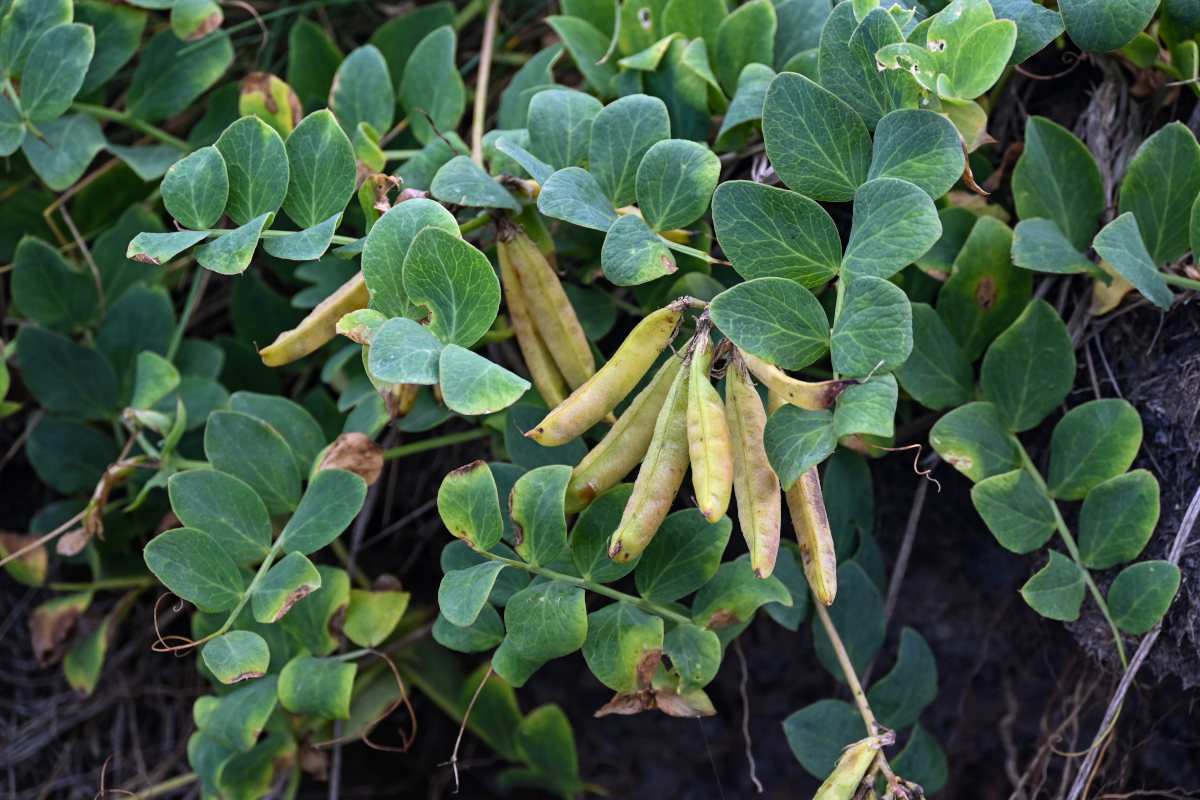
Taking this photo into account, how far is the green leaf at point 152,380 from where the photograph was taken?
1.29 metres

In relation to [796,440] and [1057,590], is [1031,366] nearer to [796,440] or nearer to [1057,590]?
[1057,590]

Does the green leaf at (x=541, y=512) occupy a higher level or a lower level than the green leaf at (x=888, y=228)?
lower

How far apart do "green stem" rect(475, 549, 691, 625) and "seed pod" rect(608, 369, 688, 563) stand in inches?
5.0

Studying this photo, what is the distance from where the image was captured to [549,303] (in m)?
1.10

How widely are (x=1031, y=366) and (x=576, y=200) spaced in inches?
23.9

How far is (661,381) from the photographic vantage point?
0.94m

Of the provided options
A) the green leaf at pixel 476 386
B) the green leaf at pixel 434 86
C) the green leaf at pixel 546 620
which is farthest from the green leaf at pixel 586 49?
the green leaf at pixel 546 620

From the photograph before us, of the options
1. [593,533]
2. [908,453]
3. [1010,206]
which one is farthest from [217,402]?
[1010,206]

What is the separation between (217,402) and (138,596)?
49 cm

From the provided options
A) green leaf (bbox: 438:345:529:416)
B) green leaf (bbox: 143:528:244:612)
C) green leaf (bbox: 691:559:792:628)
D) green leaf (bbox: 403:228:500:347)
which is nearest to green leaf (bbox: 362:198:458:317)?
green leaf (bbox: 403:228:500:347)

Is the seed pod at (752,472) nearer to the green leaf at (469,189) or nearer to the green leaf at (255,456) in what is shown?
the green leaf at (469,189)

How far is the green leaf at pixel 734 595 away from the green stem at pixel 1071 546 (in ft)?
1.16

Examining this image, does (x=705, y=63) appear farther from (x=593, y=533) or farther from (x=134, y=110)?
(x=134, y=110)

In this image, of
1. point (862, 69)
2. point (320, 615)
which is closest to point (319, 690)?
point (320, 615)
